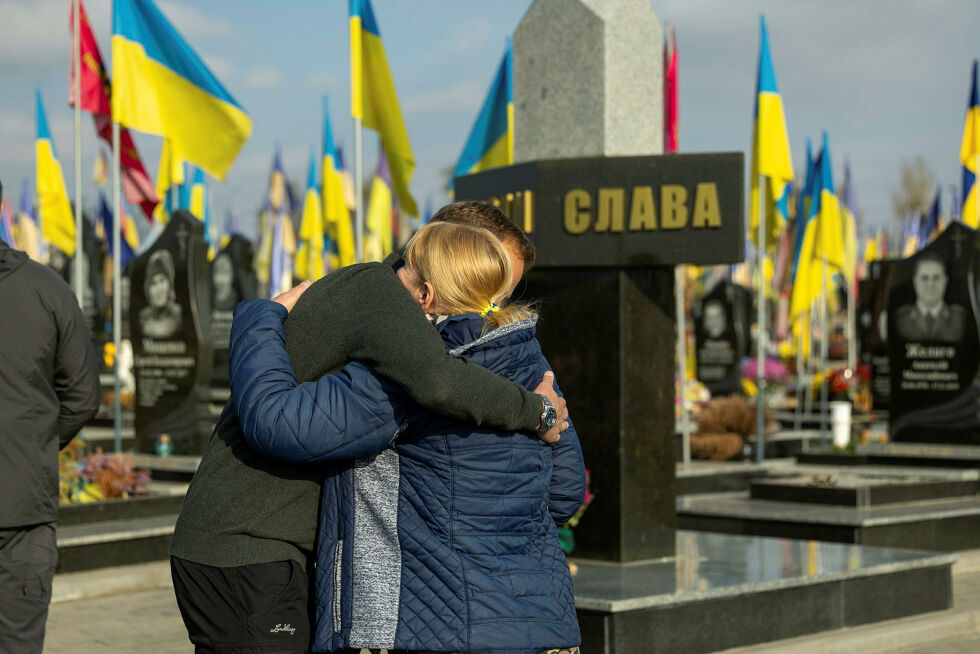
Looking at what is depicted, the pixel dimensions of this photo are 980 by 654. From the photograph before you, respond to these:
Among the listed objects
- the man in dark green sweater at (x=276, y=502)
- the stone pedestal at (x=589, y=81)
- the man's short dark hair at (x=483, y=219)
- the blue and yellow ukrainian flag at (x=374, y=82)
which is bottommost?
the man in dark green sweater at (x=276, y=502)

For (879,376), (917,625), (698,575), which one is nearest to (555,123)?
(698,575)

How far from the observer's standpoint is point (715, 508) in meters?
10.2

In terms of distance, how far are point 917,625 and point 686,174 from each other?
2.67m

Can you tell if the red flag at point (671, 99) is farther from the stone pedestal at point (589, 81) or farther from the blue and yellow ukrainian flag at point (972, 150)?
the stone pedestal at point (589, 81)

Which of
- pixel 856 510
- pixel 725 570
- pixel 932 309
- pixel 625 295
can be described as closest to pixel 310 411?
pixel 725 570

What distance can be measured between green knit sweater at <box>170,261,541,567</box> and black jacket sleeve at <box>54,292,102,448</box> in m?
1.13

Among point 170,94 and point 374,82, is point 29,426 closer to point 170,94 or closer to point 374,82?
point 374,82

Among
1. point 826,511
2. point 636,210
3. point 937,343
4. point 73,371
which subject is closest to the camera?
point 73,371

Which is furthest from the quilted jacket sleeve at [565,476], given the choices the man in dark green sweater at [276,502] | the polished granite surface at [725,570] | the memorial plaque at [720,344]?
the memorial plaque at [720,344]

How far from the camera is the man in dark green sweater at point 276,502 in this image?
284cm

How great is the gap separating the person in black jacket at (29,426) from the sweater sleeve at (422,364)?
1412mm

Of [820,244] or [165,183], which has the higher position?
[165,183]

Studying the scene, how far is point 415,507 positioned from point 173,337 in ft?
37.6

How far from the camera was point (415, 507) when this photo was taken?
9.26ft
